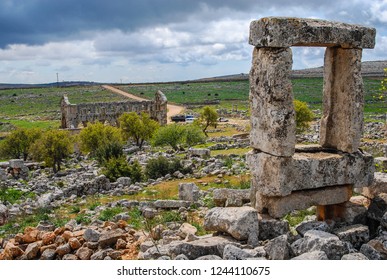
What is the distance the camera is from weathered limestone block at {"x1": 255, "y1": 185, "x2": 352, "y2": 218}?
9.14 meters

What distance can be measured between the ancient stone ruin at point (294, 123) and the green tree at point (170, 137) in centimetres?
2397

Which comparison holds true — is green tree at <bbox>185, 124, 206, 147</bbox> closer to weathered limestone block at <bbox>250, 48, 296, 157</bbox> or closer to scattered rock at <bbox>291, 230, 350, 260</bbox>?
weathered limestone block at <bbox>250, 48, 296, 157</bbox>

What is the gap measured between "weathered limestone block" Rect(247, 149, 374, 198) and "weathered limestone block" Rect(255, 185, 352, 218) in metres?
0.19

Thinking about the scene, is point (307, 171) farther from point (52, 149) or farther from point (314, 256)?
point (52, 149)

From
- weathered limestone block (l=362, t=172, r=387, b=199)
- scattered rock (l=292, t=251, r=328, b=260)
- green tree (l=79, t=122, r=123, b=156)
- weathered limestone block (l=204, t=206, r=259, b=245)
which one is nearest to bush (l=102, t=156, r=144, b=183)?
green tree (l=79, t=122, r=123, b=156)

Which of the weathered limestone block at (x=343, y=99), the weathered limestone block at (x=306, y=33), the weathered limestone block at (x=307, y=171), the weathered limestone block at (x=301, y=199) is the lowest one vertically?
the weathered limestone block at (x=301, y=199)

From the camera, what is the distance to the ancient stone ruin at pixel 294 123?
28.7ft

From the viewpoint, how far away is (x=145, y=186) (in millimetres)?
19516

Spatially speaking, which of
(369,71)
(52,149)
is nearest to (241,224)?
(52,149)

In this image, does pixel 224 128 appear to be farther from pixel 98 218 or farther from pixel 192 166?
pixel 98 218

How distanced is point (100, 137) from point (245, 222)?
24827mm

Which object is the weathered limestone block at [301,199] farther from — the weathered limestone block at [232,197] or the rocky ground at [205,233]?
the weathered limestone block at [232,197]

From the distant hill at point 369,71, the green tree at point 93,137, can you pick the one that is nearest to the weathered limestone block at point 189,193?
the green tree at point 93,137
